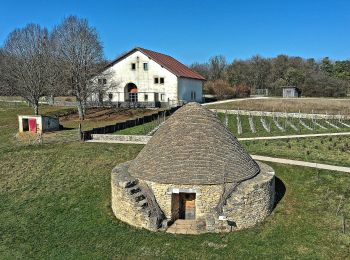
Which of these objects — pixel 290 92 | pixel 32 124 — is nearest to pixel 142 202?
pixel 32 124

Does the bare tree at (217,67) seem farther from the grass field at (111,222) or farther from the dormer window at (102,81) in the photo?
the grass field at (111,222)

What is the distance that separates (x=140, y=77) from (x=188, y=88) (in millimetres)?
8312

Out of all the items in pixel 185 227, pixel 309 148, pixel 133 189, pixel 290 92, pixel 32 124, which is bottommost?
pixel 185 227

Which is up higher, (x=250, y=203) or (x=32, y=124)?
(x=32, y=124)

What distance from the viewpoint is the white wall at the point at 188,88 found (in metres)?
58.2

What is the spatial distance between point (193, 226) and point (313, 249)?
5384mm

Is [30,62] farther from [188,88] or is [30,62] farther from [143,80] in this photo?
[188,88]

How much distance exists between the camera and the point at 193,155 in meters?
19.3

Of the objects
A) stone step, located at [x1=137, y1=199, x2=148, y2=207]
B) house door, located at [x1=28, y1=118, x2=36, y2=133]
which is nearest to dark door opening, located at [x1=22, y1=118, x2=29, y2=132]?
house door, located at [x1=28, y1=118, x2=36, y2=133]

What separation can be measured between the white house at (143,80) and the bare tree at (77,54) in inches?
324

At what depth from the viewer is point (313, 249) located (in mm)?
16094

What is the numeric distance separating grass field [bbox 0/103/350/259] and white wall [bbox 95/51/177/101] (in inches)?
1188

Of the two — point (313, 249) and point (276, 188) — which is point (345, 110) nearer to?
point (276, 188)

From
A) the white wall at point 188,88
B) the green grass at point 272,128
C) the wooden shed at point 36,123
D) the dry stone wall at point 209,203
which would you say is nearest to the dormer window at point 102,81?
the white wall at point 188,88
